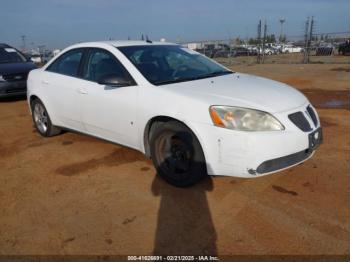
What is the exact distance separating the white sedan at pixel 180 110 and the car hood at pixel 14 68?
16.4 ft

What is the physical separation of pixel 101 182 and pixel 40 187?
0.69 m

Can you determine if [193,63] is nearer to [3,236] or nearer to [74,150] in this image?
[74,150]

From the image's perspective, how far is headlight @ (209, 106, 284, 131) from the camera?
338 centimetres

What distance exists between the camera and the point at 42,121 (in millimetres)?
6035

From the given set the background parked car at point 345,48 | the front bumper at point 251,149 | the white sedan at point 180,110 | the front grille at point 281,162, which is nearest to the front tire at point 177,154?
the white sedan at point 180,110

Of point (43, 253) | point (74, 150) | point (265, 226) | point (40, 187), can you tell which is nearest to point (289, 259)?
point (265, 226)

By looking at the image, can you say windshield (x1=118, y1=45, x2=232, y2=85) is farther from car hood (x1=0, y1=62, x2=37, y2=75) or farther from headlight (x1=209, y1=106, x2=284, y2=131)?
car hood (x1=0, y1=62, x2=37, y2=75)

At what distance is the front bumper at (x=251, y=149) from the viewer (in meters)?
3.31

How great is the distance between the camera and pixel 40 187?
4.12m

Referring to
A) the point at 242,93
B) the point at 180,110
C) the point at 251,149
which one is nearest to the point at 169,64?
the point at 180,110

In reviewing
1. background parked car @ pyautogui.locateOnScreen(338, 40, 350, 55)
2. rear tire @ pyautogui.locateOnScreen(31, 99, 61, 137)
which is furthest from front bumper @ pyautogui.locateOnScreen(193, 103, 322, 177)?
background parked car @ pyautogui.locateOnScreen(338, 40, 350, 55)

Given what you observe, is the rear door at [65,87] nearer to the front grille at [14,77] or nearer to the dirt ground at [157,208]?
the dirt ground at [157,208]

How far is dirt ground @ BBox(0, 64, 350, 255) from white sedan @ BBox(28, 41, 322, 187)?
0.35 metres

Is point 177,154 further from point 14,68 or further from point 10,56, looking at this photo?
point 10,56
